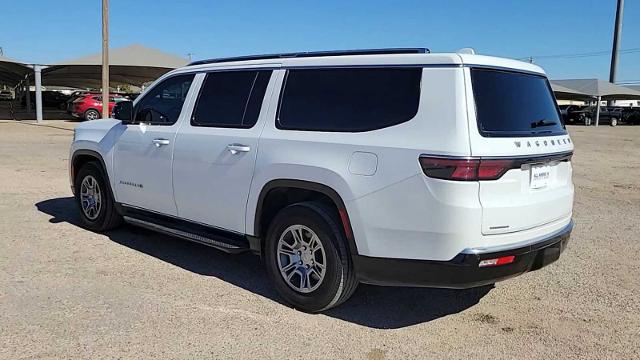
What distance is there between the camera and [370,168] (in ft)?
12.4

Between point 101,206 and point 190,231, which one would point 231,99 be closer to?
point 190,231

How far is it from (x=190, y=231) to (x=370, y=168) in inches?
82.8

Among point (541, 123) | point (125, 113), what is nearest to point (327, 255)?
point (541, 123)

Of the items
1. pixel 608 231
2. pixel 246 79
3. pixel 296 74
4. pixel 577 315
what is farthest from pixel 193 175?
pixel 608 231

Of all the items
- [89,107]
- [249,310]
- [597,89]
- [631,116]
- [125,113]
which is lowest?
[249,310]

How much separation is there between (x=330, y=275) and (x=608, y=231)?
4.81m

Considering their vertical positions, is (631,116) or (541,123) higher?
(631,116)

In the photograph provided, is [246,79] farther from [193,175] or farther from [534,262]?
[534,262]

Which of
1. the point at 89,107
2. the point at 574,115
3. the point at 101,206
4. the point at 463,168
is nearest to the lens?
the point at 463,168

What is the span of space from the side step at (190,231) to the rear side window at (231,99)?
0.94 m

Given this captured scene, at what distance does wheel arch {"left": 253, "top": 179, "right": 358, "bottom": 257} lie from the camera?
392 centimetres

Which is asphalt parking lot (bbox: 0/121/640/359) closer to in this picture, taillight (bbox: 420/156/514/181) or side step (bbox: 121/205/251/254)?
side step (bbox: 121/205/251/254)

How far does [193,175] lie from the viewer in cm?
500

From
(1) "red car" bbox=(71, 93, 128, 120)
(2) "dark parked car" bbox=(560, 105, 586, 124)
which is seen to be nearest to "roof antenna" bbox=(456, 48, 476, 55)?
(1) "red car" bbox=(71, 93, 128, 120)
